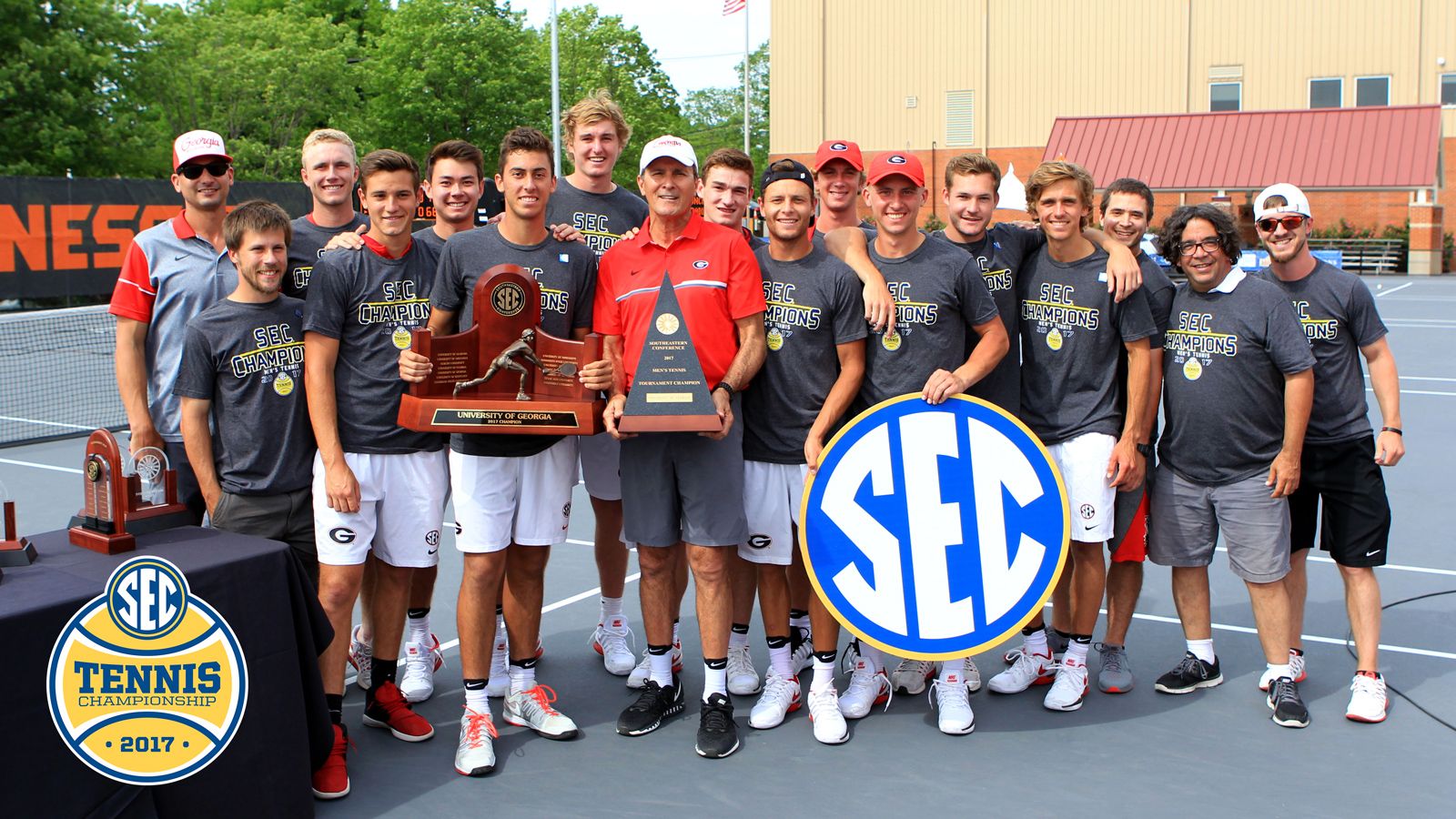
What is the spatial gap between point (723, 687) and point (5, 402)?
44.3 ft

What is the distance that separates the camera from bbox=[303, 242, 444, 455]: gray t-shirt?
4.64 meters

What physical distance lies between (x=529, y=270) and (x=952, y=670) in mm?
2323

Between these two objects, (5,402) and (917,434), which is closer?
(917,434)

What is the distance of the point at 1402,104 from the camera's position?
135 feet

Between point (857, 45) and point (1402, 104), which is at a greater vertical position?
point (857, 45)

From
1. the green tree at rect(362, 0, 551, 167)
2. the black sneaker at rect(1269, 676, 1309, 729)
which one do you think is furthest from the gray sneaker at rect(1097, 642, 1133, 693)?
the green tree at rect(362, 0, 551, 167)

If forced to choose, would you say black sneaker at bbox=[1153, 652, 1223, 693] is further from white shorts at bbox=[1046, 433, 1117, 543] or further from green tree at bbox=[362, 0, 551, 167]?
green tree at bbox=[362, 0, 551, 167]

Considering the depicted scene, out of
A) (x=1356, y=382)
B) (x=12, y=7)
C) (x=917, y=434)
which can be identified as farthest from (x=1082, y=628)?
(x=12, y=7)

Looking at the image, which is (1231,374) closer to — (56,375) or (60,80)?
(56,375)

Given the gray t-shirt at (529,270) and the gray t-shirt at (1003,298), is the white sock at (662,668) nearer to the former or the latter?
the gray t-shirt at (529,270)

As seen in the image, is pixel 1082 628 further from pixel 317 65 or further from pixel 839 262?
pixel 317 65

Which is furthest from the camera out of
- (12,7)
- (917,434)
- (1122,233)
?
(12,7)

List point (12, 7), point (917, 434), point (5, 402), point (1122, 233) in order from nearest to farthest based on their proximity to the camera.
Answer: point (917, 434) → point (1122, 233) → point (5, 402) → point (12, 7)

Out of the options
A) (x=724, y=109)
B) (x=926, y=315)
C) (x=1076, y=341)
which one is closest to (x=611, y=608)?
(x=926, y=315)
